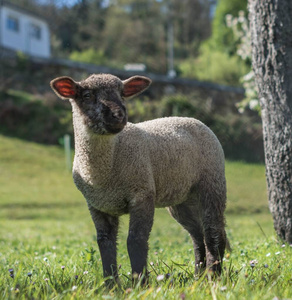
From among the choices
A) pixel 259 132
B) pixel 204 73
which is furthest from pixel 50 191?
pixel 204 73

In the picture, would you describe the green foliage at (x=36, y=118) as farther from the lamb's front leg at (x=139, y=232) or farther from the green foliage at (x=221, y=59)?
the lamb's front leg at (x=139, y=232)

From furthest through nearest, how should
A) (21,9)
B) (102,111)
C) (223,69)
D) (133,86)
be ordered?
(223,69) < (21,9) < (133,86) < (102,111)

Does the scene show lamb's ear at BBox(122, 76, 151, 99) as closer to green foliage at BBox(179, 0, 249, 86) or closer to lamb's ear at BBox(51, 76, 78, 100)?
lamb's ear at BBox(51, 76, 78, 100)

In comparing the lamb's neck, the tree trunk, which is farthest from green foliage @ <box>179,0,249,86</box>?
the lamb's neck

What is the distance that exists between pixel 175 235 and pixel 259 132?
1567 cm

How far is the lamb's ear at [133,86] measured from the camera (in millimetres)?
4320

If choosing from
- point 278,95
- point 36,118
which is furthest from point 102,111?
point 36,118

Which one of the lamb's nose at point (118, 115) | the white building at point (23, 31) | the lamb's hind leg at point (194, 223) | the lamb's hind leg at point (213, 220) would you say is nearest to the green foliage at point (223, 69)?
the white building at point (23, 31)

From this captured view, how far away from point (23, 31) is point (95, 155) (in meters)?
37.7

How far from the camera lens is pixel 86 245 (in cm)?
728

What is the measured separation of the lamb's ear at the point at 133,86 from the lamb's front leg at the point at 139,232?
963 mm

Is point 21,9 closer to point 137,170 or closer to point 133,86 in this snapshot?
point 133,86

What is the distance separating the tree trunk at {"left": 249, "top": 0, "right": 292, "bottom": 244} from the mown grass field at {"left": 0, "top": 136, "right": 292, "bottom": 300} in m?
0.44

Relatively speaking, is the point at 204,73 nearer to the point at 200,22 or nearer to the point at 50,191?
the point at 200,22
